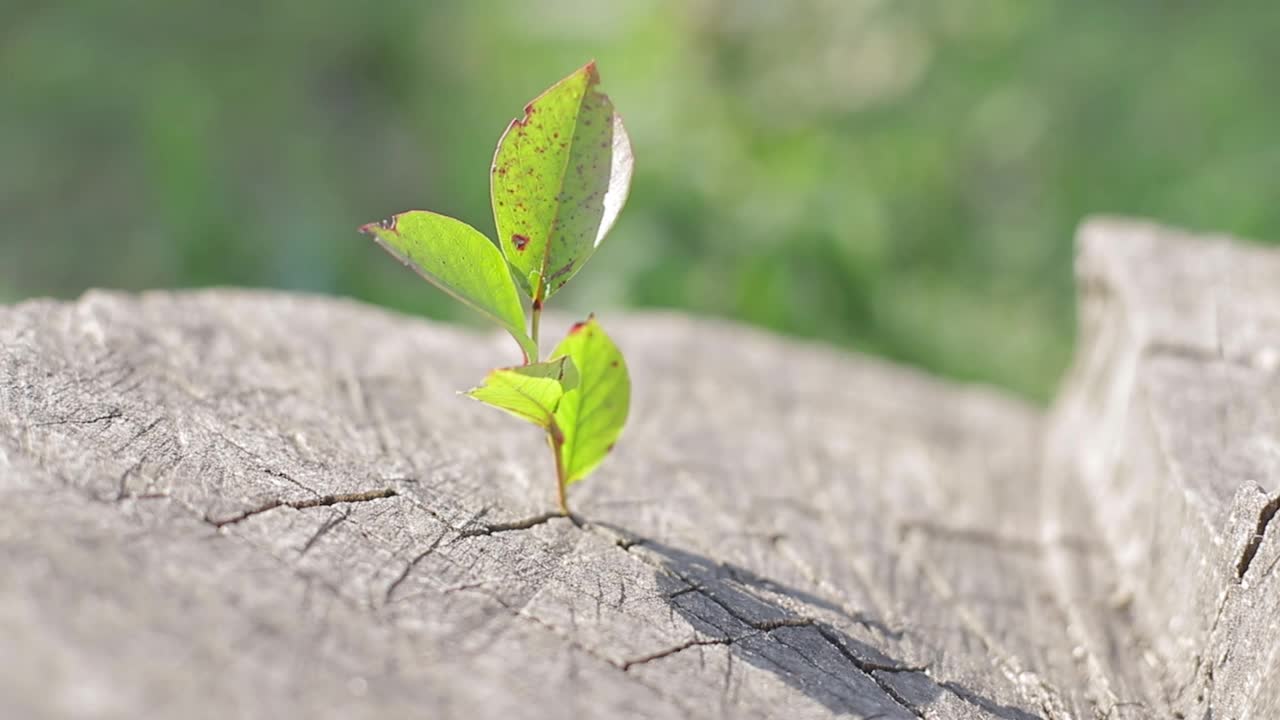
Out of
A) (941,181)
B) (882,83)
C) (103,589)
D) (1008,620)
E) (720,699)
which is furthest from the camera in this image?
(882,83)

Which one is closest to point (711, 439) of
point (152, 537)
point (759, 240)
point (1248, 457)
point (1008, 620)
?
point (1008, 620)

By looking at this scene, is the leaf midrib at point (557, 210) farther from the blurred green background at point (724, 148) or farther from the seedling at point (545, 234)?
the blurred green background at point (724, 148)

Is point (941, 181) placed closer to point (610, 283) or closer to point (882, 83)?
point (882, 83)

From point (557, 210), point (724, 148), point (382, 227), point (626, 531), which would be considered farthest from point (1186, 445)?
point (724, 148)

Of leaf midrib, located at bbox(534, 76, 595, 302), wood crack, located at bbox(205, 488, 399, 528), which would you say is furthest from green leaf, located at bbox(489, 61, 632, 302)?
wood crack, located at bbox(205, 488, 399, 528)

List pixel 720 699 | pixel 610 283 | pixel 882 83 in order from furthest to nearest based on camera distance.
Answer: pixel 882 83, pixel 610 283, pixel 720 699
